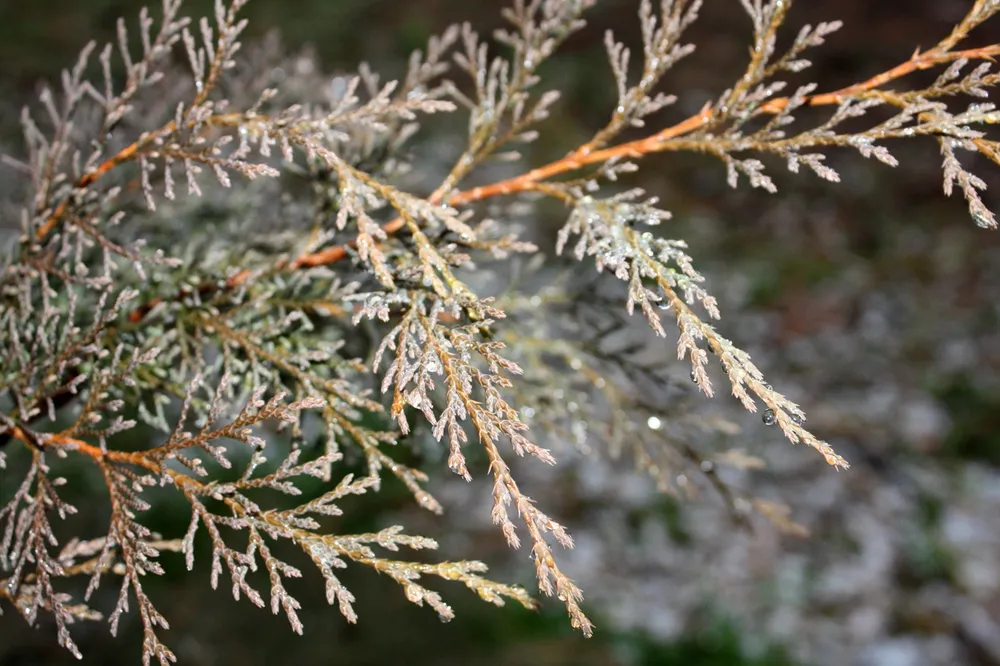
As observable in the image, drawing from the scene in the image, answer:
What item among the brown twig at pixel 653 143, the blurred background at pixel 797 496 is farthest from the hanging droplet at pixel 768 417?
the blurred background at pixel 797 496

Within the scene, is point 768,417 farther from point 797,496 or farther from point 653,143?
point 797,496

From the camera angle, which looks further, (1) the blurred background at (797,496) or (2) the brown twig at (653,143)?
(1) the blurred background at (797,496)

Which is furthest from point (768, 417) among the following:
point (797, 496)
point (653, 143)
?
point (797, 496)

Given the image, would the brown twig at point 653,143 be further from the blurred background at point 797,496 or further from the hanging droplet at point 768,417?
the blurred background at point 797,496

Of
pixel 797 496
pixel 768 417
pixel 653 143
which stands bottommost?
pixel 797 496

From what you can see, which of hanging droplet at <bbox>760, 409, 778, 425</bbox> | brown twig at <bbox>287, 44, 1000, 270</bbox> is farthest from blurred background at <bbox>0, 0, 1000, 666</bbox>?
brown twig at <bbox>287, 44, 1000, 270</bbox>

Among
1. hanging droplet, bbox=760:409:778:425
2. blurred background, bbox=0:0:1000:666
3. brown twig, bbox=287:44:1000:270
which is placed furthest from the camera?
blurred background, bbox=0:0:1000:666

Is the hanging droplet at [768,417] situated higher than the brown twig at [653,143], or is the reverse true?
the brown twig at [653,143]

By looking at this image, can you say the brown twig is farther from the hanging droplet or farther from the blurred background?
the blurred background
